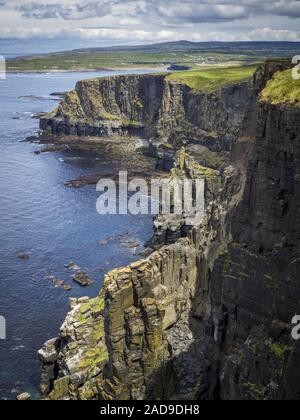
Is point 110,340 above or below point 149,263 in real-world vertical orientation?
below

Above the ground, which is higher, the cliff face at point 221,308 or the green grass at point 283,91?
the green grass at point 283,91

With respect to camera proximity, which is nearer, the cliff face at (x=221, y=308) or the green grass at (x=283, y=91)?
the cliff face at (x=221, y=308)
